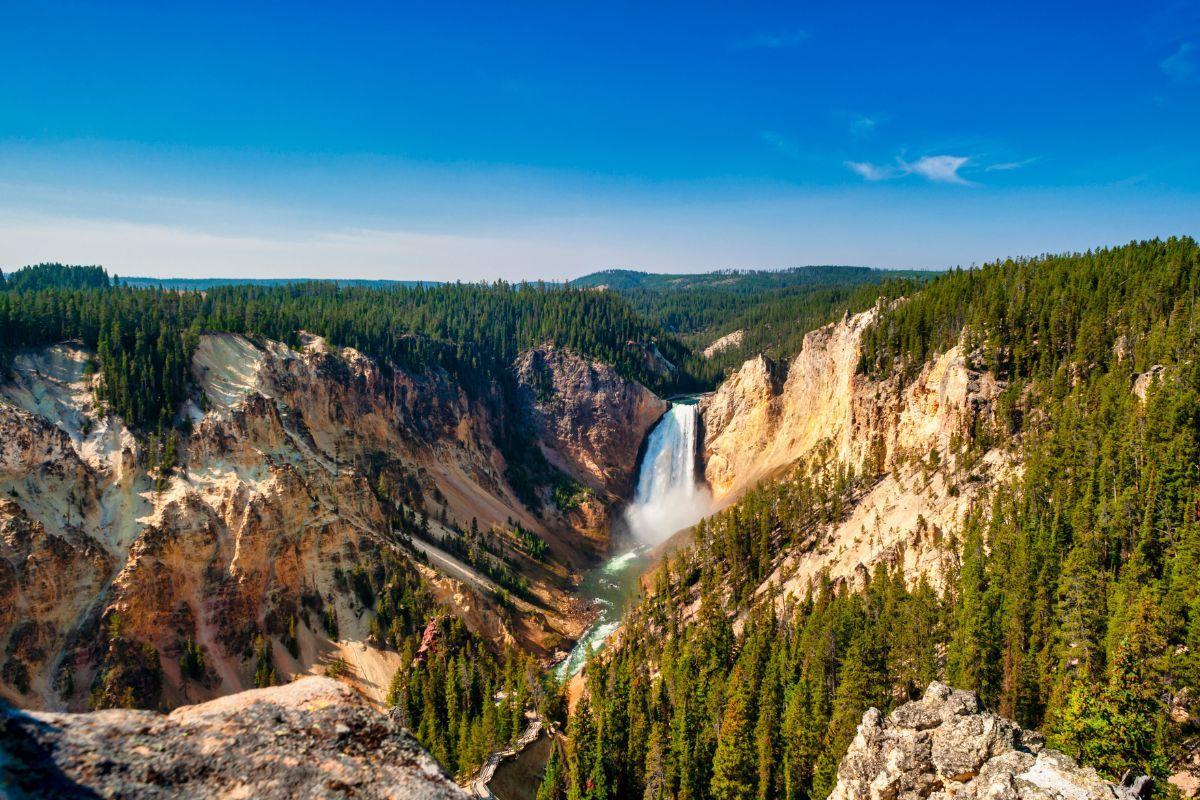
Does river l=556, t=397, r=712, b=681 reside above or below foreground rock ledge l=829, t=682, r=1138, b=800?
below

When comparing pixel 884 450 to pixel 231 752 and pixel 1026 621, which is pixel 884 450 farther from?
pixel 231 752

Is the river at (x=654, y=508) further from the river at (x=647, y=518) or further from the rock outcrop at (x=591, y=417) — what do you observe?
the rock outcrop at (x=591, y=417)

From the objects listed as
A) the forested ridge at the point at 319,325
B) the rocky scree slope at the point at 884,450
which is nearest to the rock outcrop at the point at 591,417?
the forested ridge at the point at 319,325

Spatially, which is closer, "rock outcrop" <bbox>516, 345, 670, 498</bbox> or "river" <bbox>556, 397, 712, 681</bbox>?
"river" <bbox>556, 397, 712, 681</bbox>

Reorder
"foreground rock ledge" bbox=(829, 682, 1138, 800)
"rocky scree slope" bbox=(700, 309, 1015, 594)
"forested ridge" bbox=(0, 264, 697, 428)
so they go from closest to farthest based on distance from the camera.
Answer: "foreground rock ledge" bbox=(829, 682, 1138, 800) → "rocky scree slope" bbox=(700, 309, 1015, 594) → "forested ridge" bbox=(0, 264, 697, 428)

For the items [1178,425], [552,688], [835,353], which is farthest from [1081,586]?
[835,353]

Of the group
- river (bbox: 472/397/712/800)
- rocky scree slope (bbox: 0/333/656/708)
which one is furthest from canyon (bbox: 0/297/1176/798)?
river (bbox: 472/397/712/800)

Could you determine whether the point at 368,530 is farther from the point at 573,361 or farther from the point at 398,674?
the point at 573,361

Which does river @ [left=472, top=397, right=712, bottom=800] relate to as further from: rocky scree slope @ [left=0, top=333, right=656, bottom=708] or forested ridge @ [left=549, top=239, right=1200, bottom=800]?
forested ridge @ [left=549, top=239, right=1200, bottom=800]
